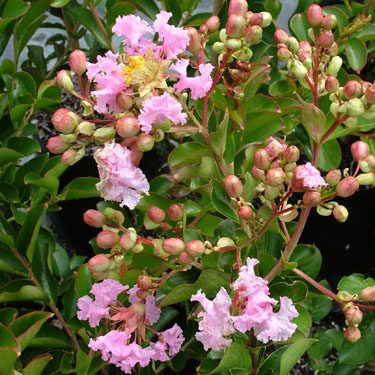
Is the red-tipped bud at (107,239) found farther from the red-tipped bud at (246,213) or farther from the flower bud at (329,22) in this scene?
the flower bud at (329,22)

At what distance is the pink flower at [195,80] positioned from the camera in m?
0.63

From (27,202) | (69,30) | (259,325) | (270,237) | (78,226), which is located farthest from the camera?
(78,226)

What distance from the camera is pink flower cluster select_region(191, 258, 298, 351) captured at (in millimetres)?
577

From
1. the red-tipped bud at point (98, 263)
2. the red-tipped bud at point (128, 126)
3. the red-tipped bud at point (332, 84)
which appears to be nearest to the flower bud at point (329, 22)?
the red-tipped bud at point (332, 84)

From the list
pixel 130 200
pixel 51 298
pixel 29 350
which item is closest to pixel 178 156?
pixel 130 200

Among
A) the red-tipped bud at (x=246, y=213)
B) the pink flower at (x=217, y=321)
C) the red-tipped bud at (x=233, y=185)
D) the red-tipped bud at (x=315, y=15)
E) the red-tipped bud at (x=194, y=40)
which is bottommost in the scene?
the pink flower at (x=217, y=321)

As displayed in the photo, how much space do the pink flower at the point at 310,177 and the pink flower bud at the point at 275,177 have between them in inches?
0.9

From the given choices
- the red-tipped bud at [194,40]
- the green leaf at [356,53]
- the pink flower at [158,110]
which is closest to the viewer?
the pink flower at [158,110]

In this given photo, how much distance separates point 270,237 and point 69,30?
83cm

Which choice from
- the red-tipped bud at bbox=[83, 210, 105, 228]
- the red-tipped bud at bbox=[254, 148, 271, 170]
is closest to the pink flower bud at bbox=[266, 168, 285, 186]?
the red-tipped bud at bbox=[254, 148, 271, 170]

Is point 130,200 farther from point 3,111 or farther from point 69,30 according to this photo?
point 69,30

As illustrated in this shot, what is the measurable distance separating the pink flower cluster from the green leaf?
540 millimetres

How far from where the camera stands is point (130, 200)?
63cm

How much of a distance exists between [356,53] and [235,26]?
0.44 m
